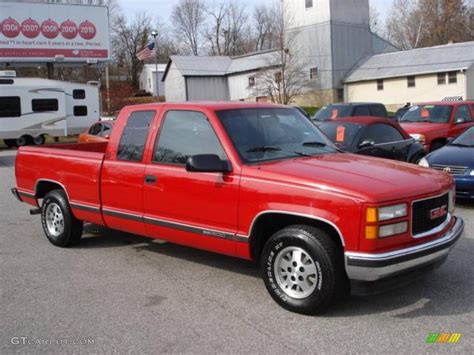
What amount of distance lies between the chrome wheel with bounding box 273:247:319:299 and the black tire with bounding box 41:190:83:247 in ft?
10.9

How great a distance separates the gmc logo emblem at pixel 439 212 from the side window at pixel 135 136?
301 centimetres

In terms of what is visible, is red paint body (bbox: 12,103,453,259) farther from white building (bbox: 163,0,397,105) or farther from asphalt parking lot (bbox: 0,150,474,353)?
white building (bbox: 163,0,397,105)

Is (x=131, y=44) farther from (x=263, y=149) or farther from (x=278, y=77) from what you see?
(x=263, y=149)

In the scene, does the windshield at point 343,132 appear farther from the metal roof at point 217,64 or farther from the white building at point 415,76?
the metal roof at point 217,64

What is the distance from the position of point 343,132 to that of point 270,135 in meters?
5.20

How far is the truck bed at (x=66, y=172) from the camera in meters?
6.57

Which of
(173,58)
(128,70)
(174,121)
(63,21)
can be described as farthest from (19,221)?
(128,70)

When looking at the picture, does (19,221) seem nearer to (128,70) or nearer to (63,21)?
(63,21)

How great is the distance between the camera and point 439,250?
468cm

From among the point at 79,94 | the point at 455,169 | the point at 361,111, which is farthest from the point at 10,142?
the point at 455,169

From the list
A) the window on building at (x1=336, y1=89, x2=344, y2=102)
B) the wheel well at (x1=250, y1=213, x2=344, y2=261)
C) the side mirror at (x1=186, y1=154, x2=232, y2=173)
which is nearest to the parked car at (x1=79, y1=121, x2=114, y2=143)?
the side mirror at (x1=186, y1=154, x2=232, y2=173)

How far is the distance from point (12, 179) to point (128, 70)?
2947 inches

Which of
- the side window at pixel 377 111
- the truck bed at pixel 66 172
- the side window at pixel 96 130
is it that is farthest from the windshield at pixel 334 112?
the truck bed at pixel 66 172

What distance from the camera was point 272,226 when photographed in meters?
5.07
